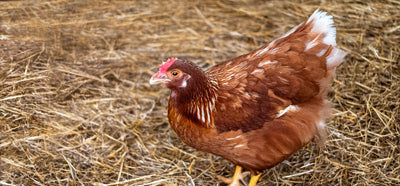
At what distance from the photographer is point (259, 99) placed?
2631 millimetres

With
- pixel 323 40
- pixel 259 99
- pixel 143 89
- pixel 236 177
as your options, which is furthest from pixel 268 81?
pixel 143 89

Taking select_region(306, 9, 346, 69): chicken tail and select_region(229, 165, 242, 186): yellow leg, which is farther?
select_region(229, 165, 242, 186): yellow leg

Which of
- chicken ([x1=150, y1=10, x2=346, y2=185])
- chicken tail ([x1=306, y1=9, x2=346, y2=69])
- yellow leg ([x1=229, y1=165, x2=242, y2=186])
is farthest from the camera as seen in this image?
yellow leg ([x1=229, y1=165, x2=242, y2=186])

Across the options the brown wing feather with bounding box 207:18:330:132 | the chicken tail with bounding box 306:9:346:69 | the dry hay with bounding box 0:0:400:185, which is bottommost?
the dry hay with bounding box 0:0:400:185

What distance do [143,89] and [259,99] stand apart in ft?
5.38

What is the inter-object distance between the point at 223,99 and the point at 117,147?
1235mm

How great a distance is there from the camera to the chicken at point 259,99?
2.60 m

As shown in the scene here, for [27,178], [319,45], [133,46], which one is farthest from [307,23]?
[27,178]

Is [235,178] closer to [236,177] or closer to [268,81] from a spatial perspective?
[236,177]

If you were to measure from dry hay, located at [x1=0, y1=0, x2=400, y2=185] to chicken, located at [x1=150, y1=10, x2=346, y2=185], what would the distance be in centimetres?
59

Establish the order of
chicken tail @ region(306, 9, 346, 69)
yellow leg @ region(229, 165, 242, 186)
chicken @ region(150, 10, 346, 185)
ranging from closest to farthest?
→ chicken @ region(150, 10, 346, 185)
chicken tail @ region(306, 9, 346, 69)
yellow leg @ region(229, 165, 242, 186)

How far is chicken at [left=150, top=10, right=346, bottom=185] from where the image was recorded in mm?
2600

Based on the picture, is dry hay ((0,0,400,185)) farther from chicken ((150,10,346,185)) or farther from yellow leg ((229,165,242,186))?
chicken ((150,10,346,185))

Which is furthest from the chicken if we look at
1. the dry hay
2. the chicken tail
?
the dry hay
